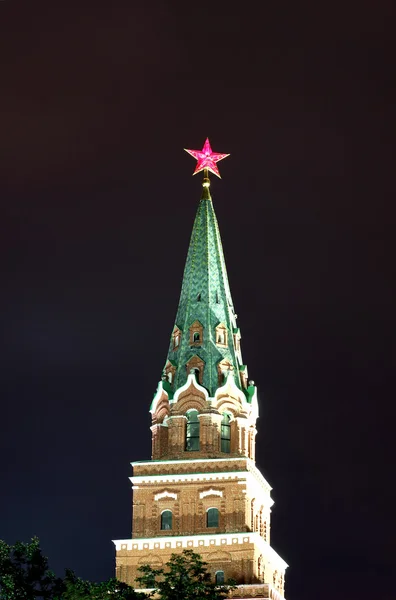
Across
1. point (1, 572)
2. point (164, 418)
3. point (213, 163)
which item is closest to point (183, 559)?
point (1, 572)

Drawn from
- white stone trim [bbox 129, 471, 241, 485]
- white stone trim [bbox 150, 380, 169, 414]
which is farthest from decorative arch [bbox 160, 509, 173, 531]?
white stone trim [bbox 150, 380, 169, 414]

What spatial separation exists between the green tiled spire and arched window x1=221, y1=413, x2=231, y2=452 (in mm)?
1904

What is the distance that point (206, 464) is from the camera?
9106 cm

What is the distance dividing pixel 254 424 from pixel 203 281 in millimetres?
10357

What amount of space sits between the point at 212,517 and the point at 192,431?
236 inches

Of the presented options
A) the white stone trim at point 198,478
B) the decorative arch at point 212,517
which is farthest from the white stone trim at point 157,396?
the decorative arch at point 212,517

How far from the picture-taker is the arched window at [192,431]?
305 feet

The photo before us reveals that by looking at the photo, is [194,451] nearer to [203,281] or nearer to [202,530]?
[202,530]

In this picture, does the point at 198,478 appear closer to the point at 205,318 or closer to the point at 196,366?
the point at 196,366

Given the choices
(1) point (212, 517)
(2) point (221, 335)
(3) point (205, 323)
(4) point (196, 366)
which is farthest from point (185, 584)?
(3) point (205, 323)

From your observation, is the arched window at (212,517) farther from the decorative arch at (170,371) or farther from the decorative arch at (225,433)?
the decorative arch at (170,371)

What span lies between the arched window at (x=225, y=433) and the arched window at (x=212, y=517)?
4464mm

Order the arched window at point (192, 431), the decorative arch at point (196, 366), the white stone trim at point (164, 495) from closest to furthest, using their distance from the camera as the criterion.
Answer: the white stone trim at point (164, 495) < the arched window at point (192, 431) < the decorative arch at point (196, 366)

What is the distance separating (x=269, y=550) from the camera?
9150cm
